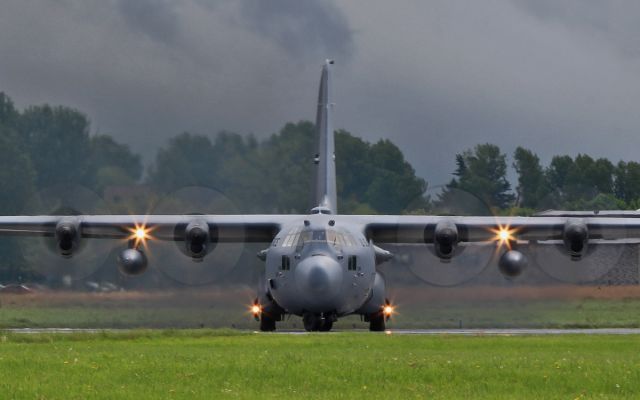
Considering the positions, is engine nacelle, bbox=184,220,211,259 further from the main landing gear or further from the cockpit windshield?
the main landing gear

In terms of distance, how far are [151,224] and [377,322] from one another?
708 centimetres

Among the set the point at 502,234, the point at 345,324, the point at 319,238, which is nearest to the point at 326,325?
the point at 319,238

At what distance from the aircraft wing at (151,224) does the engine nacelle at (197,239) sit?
10.9 inches

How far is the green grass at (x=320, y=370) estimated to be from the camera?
1652 cm

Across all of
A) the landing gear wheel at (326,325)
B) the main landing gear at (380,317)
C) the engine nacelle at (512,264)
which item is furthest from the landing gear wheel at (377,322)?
the engine nacelle at (512,264)

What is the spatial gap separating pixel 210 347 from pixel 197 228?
12.0m

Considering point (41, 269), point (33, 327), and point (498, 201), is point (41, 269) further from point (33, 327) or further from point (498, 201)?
point (498, 201)

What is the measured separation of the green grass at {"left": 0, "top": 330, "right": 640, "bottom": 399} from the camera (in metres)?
16.5

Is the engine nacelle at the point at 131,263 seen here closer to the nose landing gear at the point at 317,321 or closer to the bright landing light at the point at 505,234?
the nose landing gear at the point at 317,321

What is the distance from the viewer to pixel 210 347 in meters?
24.9

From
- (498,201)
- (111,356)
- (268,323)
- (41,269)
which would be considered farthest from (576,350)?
(498,201)

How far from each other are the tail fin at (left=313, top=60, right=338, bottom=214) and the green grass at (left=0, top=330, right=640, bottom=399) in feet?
46.5

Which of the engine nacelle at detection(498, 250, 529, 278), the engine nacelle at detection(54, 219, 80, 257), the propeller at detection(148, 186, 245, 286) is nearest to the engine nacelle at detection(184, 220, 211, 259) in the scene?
the propeller at detection(148, 186, 245, 286)

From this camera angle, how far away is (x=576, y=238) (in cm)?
3706
